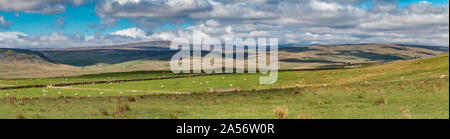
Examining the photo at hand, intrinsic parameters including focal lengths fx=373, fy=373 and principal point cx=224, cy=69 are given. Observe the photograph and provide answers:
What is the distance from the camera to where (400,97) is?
26078mm
